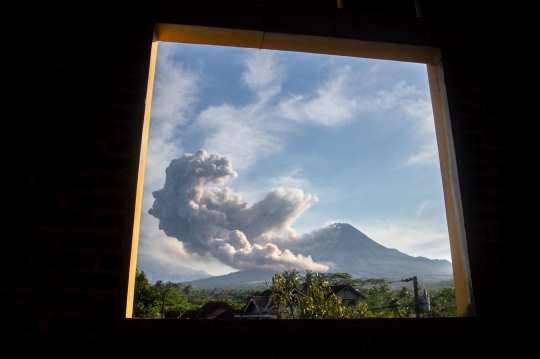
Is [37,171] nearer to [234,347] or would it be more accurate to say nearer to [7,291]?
[7,291]

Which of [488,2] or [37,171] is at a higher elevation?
[488,2]

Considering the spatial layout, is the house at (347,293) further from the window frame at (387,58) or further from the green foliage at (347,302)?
the window frame at (387,58)

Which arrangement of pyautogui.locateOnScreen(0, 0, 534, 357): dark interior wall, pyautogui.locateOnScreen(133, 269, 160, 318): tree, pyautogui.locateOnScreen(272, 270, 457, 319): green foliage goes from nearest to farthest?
pyautogui.locateOnScreen(0, 0, 534, 357): dark interior wall < pyautogui.locateOnScreen(133, 269, 160, 318): tree < pyautogui.locateOnScreen(272, 270, 457, 319): green foliage

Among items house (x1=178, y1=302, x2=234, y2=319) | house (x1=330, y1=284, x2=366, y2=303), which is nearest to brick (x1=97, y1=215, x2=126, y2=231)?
house (x1=178, y1=302, x2=234, y2=319)

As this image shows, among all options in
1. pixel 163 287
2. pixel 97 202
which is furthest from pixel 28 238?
pixel 163 287

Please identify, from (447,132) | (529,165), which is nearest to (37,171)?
(447,132)

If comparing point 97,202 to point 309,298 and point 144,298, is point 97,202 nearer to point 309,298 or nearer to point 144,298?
point 144,298

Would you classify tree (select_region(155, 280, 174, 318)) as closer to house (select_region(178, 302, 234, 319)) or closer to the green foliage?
house (select_region(178, 302, 234, 319))
